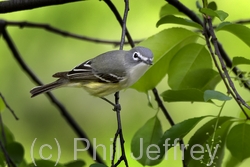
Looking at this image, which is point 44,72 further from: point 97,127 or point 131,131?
point 131,131

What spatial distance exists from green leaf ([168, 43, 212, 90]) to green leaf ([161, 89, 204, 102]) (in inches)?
6.8

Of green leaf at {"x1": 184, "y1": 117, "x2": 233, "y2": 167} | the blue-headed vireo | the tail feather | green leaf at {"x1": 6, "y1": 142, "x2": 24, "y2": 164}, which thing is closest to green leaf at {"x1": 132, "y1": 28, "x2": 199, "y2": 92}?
the blue-headed vireo

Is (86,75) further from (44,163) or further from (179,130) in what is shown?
(179,130)

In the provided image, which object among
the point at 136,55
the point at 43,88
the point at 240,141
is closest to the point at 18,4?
the point at 43,88

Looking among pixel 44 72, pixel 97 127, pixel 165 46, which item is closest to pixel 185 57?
pixel 165 46

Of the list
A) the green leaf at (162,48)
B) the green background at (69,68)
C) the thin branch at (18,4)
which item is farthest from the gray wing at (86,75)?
the green background at (69,68)

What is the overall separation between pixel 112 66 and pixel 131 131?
1.27 meters

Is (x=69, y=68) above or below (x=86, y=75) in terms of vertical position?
below

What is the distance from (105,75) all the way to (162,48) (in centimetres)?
34

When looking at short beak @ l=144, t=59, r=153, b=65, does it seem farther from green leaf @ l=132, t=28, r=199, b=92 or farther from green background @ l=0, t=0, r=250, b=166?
green background @ l=0, t=0, r=250, b=166

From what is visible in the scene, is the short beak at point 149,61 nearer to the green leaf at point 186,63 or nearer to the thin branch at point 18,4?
the green leaf at point 186,63

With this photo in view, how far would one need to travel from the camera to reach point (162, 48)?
1.44m

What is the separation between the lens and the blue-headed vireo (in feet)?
5.31

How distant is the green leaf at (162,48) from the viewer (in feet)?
4.70
